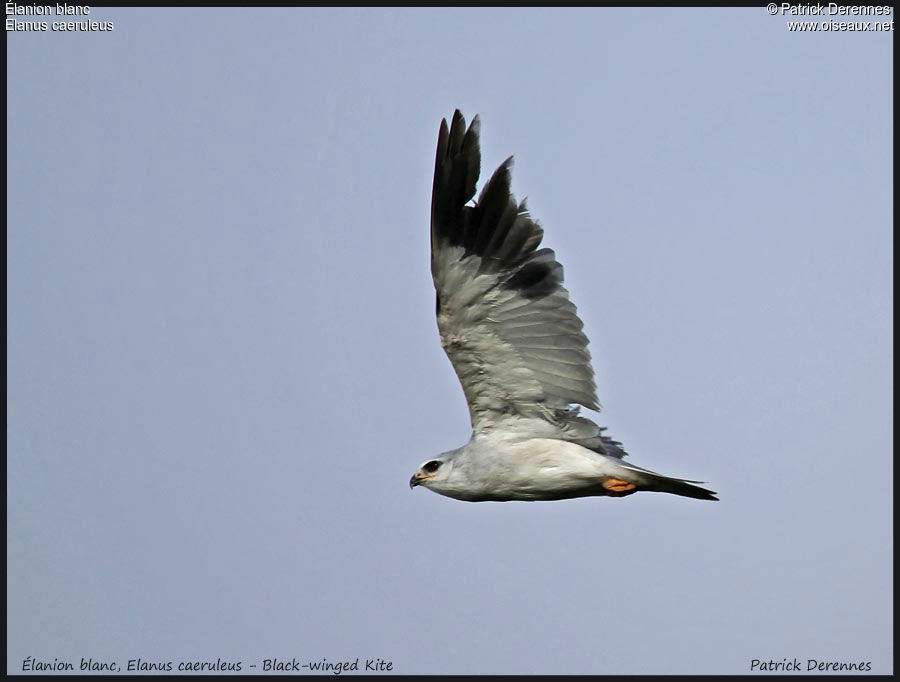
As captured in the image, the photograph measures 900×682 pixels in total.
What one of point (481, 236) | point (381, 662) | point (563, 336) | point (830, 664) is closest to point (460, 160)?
point (481, 236)

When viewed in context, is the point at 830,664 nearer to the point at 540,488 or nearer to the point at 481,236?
the point at 540,488

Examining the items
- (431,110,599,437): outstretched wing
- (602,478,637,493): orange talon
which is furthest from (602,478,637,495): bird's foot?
(431,110,599,437): outstretched wing

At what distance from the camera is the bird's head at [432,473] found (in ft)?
45.4

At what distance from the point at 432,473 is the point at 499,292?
2.08m

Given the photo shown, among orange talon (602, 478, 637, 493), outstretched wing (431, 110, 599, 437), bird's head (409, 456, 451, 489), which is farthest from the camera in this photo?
bird's head (409, 456, 451, 489)

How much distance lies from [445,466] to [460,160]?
317cm

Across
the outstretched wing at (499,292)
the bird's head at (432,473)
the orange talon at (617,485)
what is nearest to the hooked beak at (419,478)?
the bird's head at (432,473)

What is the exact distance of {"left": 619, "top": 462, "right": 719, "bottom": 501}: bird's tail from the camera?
13297 millimetres

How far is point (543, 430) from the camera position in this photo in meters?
13.7

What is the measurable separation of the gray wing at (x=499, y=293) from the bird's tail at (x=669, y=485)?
918 mm

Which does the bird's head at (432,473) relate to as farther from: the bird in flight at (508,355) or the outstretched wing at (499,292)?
the outstretched wing at (499,292)

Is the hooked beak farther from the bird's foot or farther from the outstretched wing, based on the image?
the bird's foot

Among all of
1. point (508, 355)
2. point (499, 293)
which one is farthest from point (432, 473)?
point (499, 293)

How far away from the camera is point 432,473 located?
548 inches
